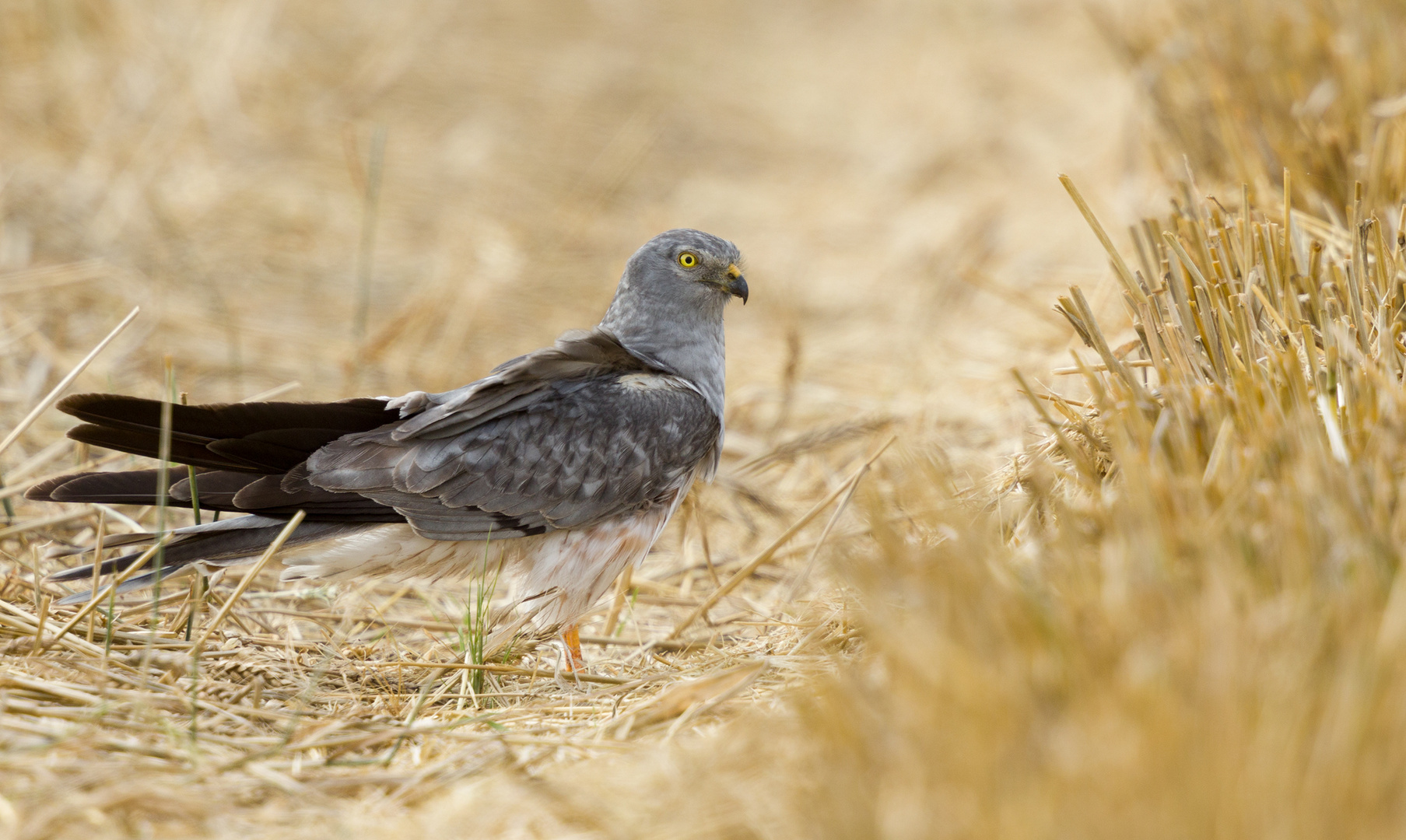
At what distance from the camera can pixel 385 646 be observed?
362 cm

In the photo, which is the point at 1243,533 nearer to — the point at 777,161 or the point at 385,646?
the point at 385,646

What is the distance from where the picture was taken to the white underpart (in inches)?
134

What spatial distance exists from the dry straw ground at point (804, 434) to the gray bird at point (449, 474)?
0.82ft

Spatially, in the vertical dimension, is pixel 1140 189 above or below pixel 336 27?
below

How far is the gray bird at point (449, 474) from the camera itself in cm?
324

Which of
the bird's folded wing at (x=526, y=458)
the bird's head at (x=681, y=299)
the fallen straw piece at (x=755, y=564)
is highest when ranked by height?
the bird's head at (x=681, y=299)

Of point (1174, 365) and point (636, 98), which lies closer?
point (1174, 365)

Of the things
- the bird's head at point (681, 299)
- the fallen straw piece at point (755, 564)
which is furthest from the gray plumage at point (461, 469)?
the fallen straw piece at point (755, 564)

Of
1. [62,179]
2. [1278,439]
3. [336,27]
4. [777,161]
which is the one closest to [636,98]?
[777,161]

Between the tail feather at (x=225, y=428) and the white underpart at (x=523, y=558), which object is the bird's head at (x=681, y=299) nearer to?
the white underpart at (x=523, y=558)

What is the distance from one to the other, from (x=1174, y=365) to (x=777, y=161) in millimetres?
8815

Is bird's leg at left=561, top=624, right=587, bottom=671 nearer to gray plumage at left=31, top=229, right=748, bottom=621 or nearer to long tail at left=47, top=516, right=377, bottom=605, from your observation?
gray plumage at left=31, top=229, right=748, bottom=621

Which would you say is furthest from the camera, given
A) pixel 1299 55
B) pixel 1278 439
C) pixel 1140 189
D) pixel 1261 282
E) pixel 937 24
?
pixel 937 24

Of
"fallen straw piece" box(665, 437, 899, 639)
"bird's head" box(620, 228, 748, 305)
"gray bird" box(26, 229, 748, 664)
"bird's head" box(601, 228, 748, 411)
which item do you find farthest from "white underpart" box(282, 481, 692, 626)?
"bird's head" box(620, 228, 748, 305)
